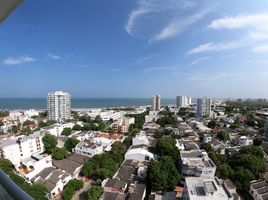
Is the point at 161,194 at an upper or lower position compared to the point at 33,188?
lower

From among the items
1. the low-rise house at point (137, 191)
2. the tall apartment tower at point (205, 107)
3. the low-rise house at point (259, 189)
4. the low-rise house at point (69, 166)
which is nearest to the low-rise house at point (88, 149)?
the low-rise house at point (69, 166)

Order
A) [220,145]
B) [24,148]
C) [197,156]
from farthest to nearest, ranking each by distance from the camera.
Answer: [220,145] → [24,148] → [197,156]

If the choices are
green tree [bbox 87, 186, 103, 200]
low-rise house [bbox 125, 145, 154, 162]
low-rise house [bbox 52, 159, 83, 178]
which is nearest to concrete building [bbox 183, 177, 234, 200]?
green tree [bbox 87, 186, 103, 200]

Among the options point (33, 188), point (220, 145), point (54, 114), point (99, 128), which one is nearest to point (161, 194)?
point (33, 188)

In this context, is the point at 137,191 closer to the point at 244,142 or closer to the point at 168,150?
the point at 168,150

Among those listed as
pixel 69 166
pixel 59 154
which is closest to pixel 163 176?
pixel 69 166

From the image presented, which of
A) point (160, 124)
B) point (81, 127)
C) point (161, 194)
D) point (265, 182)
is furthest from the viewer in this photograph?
point (160, 124)

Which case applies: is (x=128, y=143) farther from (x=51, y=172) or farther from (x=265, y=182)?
(x=265, y=182)

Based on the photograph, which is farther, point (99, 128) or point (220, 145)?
point (99, 128)
